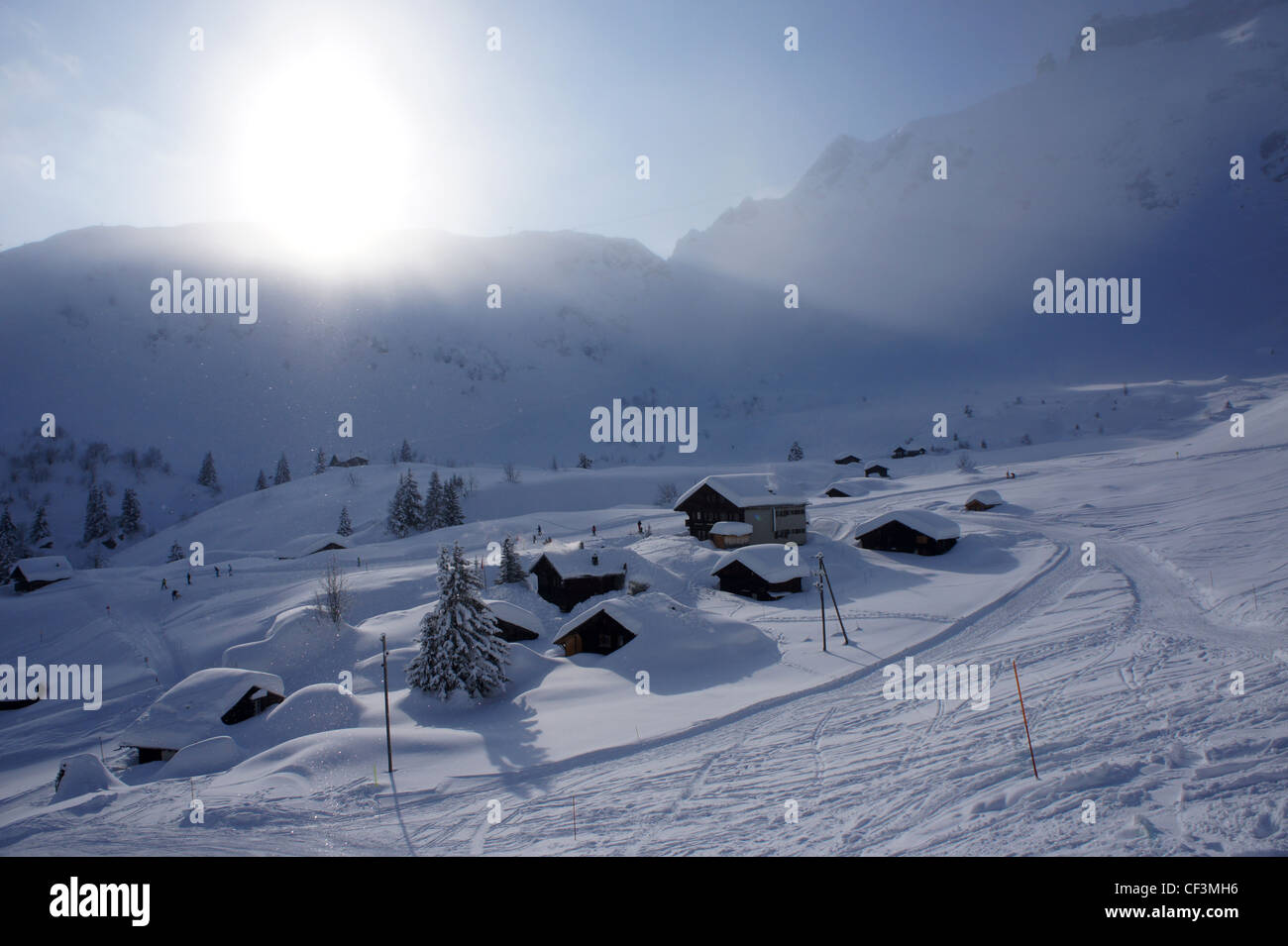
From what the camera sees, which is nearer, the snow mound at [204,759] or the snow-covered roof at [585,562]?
the snow mound at [204,759]

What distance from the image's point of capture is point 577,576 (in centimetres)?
4347

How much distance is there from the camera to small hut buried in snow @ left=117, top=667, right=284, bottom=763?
28.9 meters

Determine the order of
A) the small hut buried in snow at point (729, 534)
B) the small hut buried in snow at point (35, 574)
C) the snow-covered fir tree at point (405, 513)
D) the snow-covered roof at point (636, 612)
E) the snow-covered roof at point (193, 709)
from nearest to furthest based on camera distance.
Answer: the snow-covered roof at point (193, 709), the snow-covered roof at point (636, 612), the small hut buried in snow at point (729, 534), the small hut buried in snow at point (35, 574), the snow-covered fir tree at point (405, 513)

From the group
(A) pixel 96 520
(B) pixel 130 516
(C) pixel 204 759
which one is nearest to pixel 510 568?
(C) pixel 204 759

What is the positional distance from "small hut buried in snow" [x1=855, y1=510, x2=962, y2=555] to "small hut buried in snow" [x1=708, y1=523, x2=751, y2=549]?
369 inches

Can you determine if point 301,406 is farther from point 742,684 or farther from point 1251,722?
point 1251,722

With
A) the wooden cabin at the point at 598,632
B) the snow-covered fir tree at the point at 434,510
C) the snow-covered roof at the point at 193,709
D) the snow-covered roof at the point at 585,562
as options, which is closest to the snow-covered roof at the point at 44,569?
the snow-covered fir tree at the point at 434,510

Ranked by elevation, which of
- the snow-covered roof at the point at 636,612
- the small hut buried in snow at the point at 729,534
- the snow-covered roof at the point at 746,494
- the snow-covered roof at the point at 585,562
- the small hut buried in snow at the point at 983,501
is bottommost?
the snow-covered roof at the point at 636,612

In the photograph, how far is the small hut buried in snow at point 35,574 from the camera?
5762cm

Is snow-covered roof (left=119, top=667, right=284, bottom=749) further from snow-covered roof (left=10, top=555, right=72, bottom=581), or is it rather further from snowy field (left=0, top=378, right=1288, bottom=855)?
snow-covered roof (left=10, top=555, right=72, bottom=581)

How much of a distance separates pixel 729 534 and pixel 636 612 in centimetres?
1875

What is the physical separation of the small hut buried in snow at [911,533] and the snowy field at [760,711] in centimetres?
134

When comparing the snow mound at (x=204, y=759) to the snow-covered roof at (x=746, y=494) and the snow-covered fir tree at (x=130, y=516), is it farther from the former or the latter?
the snow-covered fir tree at (x=130, y=516)

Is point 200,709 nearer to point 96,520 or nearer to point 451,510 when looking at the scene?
point 451,510
